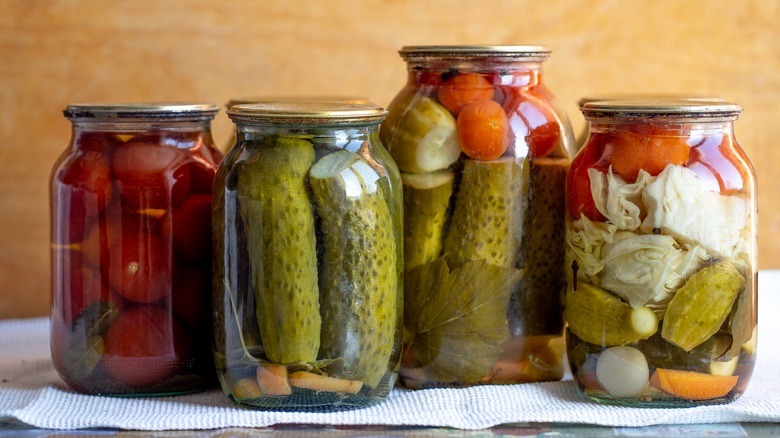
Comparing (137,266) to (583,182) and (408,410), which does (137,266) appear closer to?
(408,410)

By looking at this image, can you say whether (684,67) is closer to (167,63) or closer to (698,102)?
(698,102)

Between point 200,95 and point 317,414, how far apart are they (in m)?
0.65

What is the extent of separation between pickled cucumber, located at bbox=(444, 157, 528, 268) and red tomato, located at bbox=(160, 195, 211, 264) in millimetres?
238

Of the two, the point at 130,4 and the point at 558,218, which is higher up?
the point at 130,4

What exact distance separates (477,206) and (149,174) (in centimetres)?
32

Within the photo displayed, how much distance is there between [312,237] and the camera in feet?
2.51

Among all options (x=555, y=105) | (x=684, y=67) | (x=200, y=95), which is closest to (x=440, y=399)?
(x=555, y=105)

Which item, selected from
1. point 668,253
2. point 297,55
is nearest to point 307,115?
point 668,253

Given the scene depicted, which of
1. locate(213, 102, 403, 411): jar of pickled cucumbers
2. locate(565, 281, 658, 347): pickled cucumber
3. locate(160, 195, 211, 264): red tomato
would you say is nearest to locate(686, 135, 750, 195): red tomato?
locate(565, 281, 658, 347): pickled cucumber

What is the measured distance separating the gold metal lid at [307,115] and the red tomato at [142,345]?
217mm

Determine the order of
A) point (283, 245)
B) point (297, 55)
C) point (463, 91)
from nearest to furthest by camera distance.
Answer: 1. point (283, 245)
2. point (463, 91)
3. point (297, 55)

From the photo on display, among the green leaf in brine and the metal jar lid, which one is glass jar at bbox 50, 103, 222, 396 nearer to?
the green leaf in brine

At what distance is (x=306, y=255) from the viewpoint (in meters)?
0.76

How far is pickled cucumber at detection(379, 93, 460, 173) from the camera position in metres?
0.84
